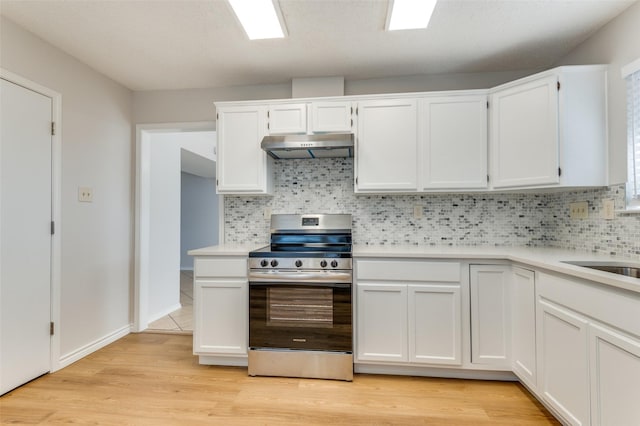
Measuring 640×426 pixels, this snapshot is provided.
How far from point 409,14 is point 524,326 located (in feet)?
6.83

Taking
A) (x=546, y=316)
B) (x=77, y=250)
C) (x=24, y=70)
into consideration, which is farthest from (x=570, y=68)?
(x=77, y=250)

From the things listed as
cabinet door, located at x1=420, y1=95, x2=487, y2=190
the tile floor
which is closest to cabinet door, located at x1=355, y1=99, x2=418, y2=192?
cabinet door, located at x1=420, y1=95, x2=487, y2=190

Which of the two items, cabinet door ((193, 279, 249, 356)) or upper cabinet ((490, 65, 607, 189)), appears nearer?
upper cabinet ((490, 65, 607, 189))

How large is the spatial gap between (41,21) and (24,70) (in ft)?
1.16

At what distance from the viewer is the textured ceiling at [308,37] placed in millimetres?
1974

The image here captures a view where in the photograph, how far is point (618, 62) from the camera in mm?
2039

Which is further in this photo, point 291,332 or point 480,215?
point 480,215

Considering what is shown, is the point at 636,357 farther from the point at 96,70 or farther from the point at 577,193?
the point at 96,70

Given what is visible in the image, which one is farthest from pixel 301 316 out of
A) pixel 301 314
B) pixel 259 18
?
pixel 259 18

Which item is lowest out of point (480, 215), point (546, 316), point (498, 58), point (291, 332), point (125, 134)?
point (291, 332)

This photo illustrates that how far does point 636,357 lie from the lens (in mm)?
1224

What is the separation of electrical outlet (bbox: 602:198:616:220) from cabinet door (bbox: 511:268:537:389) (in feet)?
2.21

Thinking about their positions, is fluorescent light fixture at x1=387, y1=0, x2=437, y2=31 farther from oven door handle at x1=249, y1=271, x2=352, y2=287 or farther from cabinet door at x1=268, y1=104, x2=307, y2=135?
oven door handle at x1=249, y1=271, x2=352, y2=287

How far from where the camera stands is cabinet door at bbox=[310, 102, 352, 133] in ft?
8.64
